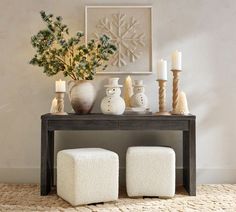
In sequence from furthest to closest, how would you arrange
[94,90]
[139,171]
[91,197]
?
[94,90], [139,171], [91,197]

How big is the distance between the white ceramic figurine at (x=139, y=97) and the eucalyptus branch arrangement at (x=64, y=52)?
36 centimetres

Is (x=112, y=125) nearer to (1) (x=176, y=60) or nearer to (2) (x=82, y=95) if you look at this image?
(2) (x=82, y=95)

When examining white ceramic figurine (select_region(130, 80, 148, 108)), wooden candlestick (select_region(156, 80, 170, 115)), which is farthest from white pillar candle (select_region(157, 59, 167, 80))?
white ceramic figurine (select_region(130, 80, 148, 108))

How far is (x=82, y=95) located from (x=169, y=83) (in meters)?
0.84

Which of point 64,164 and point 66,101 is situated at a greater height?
point 66,101

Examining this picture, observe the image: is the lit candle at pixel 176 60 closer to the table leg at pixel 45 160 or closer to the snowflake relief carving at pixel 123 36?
the snowflake relief carving at pixel 123 36

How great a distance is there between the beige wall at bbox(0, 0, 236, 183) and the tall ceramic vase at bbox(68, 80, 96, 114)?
0.30m

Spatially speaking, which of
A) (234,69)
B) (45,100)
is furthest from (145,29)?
(45,100)

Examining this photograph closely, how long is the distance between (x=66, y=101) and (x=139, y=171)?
3.32ft

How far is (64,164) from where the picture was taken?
2.69 m

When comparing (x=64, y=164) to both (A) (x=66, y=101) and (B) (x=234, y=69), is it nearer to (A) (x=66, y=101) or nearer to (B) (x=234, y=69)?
(A) (x=66, y=101)

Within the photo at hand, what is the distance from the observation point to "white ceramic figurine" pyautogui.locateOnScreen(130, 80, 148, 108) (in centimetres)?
312

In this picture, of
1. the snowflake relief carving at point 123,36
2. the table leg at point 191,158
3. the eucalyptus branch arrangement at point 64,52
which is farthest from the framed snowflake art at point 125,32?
the table leg at point 191,158

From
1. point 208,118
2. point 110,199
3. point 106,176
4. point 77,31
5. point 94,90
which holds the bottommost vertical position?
point 110,199
